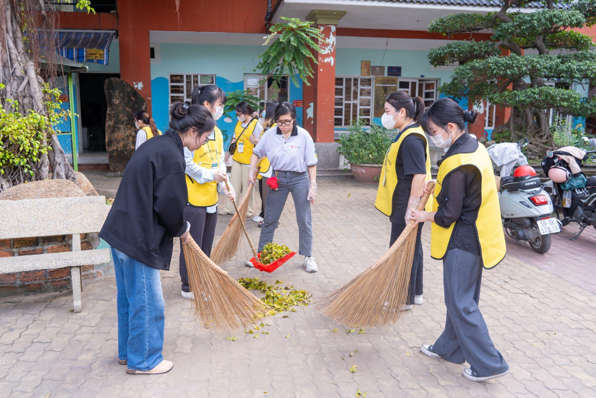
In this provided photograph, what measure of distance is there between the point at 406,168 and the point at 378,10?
24.8ft

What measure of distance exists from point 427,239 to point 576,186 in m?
1.87

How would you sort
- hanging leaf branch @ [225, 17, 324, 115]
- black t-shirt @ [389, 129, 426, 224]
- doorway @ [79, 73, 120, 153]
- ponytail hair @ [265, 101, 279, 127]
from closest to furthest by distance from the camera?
black t-shirt @ [389, 129, 426, 224], ponytail hair @ [265, 101, 279, 127], hanging leaf branch @ [225, 17, 324, 115], doorway @ [79, 73, 120, 153]

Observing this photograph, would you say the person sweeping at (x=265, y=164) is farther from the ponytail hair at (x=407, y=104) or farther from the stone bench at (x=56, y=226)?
the ponytail hair at (x=407, y=104)

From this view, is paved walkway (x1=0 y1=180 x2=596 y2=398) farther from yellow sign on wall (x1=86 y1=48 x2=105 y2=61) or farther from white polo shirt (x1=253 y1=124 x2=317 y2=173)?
yellow sign on wall (x1=86 y1=48 x2=105 y2=61)

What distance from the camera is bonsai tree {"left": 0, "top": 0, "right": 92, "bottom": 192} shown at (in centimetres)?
475

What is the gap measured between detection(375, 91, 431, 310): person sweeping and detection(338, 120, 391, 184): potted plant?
5799mm

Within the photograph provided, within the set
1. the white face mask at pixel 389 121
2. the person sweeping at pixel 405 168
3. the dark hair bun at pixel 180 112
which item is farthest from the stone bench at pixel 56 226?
the white face mask at pixel 389 121

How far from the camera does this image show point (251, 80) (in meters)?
12.9

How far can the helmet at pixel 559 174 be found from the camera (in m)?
5.83

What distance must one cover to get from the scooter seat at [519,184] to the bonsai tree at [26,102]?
5.03 metres

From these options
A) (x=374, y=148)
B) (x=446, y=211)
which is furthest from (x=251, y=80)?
(x=446, y=211)

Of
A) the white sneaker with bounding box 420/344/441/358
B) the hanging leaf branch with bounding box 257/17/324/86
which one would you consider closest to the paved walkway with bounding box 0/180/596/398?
the white sneaker with bounding box 420/344/441/358

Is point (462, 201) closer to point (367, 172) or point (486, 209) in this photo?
point (486, 209)

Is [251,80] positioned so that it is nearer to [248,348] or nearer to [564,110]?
[564,110]
